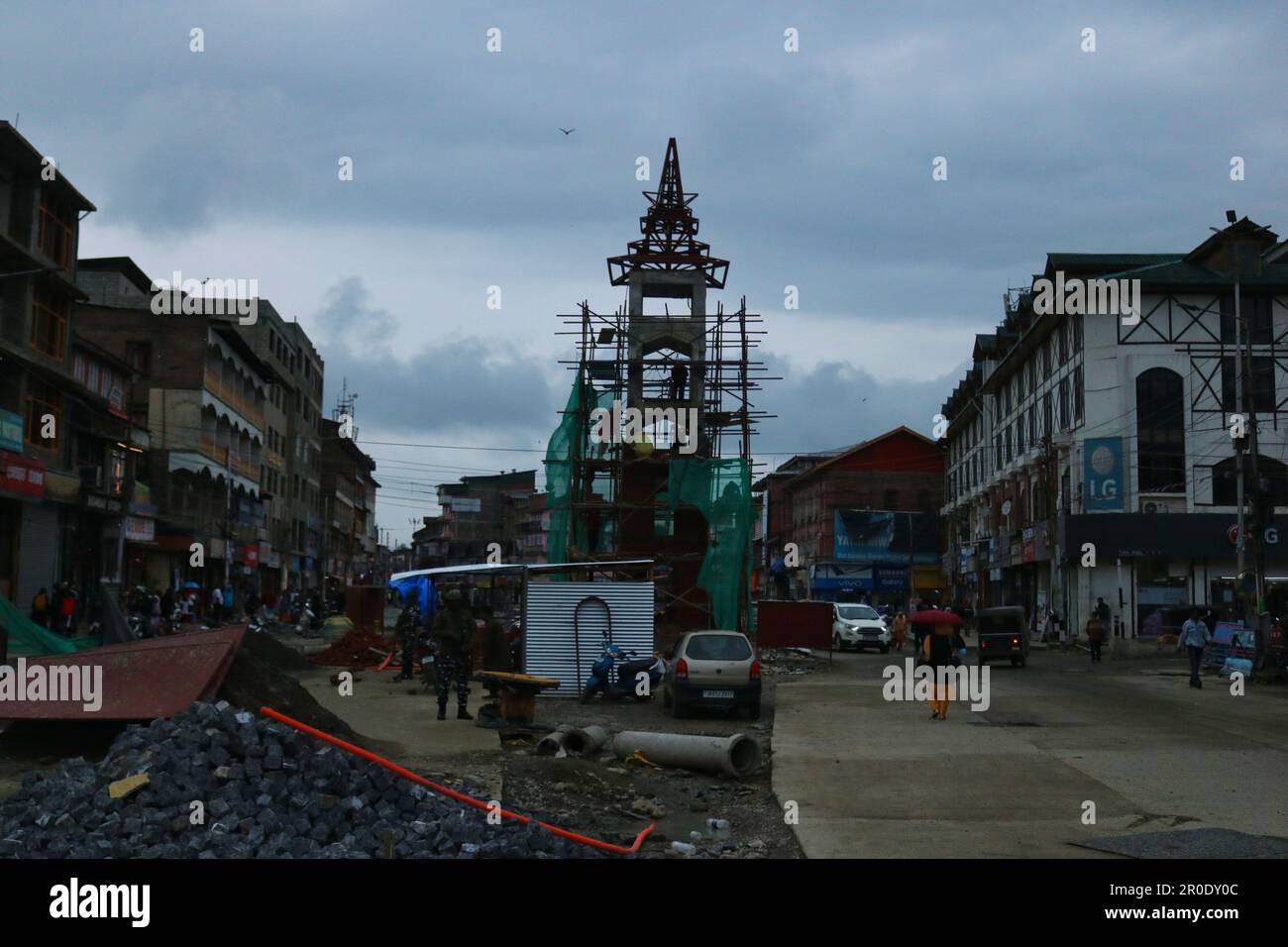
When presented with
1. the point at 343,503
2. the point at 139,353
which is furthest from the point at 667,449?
the point at 343,503

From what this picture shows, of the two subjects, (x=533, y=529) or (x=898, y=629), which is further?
(x=533, y=529)

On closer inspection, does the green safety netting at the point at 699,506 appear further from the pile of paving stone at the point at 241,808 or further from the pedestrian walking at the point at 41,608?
the pile of paving stone at the point at 241,808

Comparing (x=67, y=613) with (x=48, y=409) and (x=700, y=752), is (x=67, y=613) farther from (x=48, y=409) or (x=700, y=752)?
(x=700, y=752)

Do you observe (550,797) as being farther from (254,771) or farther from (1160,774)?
(1160,774)

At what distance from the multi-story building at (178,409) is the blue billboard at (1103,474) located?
33884 mm

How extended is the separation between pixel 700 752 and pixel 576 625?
956cm

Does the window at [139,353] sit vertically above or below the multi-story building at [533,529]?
above

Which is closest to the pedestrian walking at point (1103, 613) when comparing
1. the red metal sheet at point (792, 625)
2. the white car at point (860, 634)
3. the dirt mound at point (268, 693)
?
the white car at point (860, 634)

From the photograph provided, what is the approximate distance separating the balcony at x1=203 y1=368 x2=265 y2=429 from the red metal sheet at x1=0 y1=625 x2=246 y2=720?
4462 cm

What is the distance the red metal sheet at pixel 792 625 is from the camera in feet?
115

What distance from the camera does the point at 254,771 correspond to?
931 cm

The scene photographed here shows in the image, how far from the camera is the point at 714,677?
→ 1945cm

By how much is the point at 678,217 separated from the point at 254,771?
32656 millimetres

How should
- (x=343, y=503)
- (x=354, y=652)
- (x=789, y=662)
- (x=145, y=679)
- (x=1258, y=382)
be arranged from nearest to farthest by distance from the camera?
(x=145, y=679)
(x=354, y=652)
(x=789, y=662)
(x=1258, y=382)
(x=343, y=503)
